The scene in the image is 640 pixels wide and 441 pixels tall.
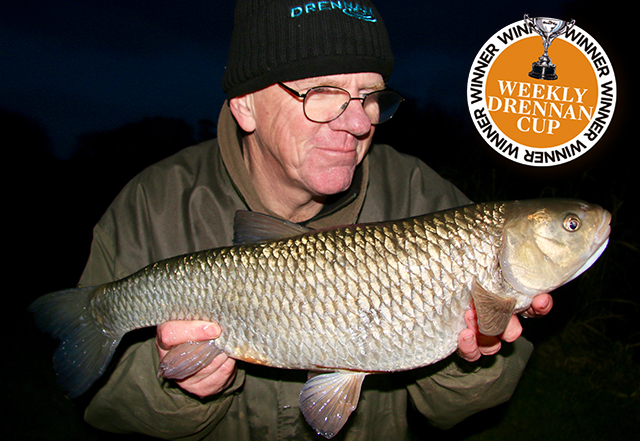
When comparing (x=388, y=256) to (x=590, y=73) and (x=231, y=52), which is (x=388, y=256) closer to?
(x=231, y=52)

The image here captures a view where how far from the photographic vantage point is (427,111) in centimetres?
731

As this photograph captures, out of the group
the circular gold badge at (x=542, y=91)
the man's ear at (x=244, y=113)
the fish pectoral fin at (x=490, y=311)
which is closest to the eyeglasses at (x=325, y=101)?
the man's ear at (x=244, y=113)

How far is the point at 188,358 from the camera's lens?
4.57 feet

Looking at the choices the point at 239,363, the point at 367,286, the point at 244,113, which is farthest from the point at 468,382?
the point at 244,113

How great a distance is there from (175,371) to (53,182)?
20.6 feet

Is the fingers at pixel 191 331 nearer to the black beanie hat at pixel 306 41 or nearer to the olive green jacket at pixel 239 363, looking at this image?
the olive green jacket at pixel 239 363

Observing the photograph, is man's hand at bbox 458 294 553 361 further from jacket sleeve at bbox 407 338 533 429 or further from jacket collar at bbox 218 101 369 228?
jacket collar at bbox 218 101 369 228

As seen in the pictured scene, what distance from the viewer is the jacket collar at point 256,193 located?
71.8 inches

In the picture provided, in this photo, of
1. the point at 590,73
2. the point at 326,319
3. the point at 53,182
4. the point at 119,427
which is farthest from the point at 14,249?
the point at 590,73

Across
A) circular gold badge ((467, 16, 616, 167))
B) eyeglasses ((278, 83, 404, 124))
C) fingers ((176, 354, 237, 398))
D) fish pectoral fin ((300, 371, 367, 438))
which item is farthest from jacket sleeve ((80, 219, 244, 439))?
circular gold badge ((467, 16, 616, 167))

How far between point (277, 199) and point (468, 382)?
43.9 inches

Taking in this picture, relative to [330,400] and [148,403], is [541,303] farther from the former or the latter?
[148,403]

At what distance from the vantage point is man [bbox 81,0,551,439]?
1.61m

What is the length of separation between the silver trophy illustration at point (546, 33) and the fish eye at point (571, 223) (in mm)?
2358
